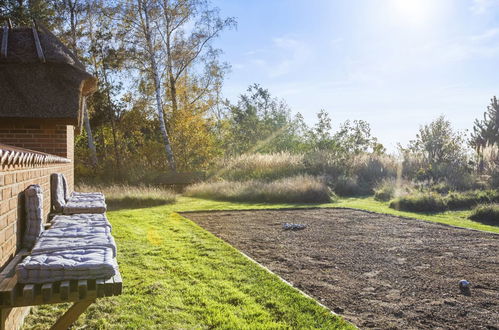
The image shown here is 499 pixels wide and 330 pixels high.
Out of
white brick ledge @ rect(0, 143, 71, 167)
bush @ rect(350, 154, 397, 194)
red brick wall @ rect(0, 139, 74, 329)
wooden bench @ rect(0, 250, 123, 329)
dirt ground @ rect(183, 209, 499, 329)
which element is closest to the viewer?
wooden bench @ rect(0, 250, 123, 329)

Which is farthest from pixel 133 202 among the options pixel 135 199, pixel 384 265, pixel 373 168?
pixel 373 168

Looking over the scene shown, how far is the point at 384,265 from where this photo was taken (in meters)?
5.36

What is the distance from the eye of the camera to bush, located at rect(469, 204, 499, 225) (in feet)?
30.4

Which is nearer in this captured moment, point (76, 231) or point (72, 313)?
point (72, 313)

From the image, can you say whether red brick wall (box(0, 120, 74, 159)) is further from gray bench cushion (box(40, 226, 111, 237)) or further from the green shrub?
the green shrub

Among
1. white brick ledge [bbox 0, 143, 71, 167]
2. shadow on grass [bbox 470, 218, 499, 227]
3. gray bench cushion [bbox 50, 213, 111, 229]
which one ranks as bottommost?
shadow on grass [bbox 470, 218, 499, 227]

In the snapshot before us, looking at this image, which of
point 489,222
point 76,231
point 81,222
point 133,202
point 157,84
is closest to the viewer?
point 76,231

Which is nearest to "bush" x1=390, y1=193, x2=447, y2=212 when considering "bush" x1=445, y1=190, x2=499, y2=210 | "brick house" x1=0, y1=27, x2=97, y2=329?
"bush" x1=445, y1=190, x2=499, y2=210

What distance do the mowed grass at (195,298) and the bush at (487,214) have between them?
20.2 feet

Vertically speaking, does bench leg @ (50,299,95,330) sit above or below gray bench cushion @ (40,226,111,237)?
below

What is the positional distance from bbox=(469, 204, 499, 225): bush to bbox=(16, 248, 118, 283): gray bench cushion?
28.8ft

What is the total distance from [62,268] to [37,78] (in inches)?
199

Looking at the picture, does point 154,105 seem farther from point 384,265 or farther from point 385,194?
point 384,265

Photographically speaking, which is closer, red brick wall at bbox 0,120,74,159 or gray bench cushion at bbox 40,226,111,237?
gray bench cushion at bbox 40,226,111,237
